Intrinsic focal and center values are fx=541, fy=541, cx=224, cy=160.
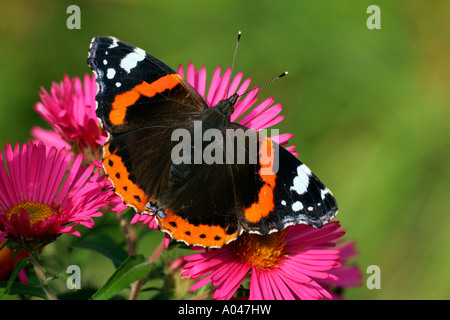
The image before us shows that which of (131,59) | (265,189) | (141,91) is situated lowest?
(265,189)

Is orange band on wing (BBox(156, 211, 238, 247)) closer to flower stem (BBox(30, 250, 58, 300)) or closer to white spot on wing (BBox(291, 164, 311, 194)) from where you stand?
white spot on wing (BBox(291, 164, 311, 194))

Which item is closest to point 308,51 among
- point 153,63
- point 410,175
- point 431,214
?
point 410,175

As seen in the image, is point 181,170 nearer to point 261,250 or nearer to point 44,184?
point 261,250

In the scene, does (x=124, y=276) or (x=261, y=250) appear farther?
(x=261, y=250)

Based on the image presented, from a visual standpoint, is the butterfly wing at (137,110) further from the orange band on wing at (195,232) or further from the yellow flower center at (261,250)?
the yellow flower center at (261,250)

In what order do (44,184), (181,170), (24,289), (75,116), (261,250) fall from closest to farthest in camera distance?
1. (24,289)
2. (181,170)
3. (261,250)
4. (44,184)
5. (75,116)

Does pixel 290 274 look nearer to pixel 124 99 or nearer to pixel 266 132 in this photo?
pixel 266 132

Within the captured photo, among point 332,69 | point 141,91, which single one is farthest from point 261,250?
→ point 332,69

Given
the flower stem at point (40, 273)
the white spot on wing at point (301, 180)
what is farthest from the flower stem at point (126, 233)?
the white spot on wing at point (301, 180)
